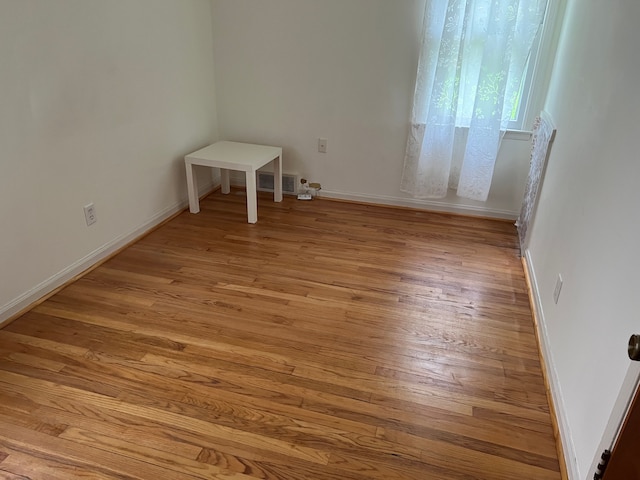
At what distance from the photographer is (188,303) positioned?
94.7 inches

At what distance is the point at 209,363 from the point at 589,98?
6.56 ft

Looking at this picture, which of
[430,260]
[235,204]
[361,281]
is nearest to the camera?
[361,281]

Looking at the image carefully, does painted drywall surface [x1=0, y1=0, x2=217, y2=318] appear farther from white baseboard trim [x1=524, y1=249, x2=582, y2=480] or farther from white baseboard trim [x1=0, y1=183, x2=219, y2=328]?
white baseboard trim [x1=524, y1=249, x2=582, y2=480]

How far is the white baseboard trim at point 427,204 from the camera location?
3570 mm

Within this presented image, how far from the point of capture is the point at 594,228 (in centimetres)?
167

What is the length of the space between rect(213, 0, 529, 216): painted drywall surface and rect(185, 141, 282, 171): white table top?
0.27 metres

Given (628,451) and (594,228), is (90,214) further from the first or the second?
(628,451)

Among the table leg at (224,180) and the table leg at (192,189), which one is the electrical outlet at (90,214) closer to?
the table leg at (192,189)

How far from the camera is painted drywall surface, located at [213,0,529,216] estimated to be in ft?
10.8

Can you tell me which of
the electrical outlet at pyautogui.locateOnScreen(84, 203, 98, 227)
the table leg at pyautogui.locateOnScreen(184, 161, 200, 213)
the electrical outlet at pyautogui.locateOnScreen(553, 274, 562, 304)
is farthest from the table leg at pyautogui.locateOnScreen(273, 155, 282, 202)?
the electrical outlet at pyautogui.locateOnScreen(553, 274, 562, 304)

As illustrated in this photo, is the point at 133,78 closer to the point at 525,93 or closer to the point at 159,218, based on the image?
the point at 159,218

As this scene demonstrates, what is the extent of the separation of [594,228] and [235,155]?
2.37 meters

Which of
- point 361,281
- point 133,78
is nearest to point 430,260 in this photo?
point 361,281

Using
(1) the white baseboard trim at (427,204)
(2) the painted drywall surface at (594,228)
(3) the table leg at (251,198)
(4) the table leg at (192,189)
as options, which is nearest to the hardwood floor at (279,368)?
(2) the painted drywall surface at (594,228)
